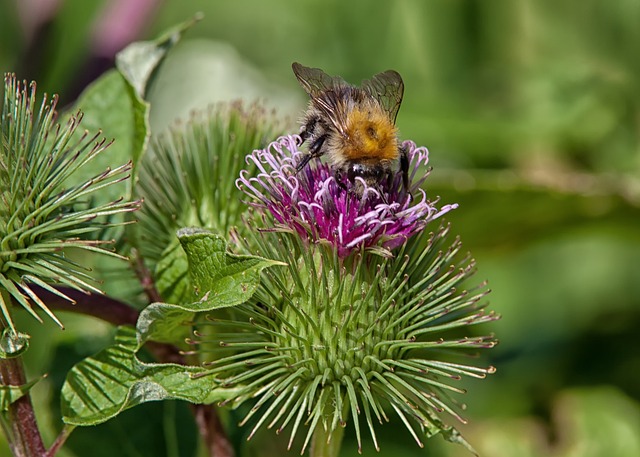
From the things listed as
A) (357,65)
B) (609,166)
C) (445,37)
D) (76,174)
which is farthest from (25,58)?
(609,166)

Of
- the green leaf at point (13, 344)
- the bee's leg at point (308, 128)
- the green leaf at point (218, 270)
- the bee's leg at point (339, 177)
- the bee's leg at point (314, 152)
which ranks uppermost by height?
the bee's leg at point (308, 128)

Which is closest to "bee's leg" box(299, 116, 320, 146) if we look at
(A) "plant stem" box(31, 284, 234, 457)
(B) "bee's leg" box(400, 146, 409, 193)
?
(B) "bee's leg" box(400, 146, 409, 193)

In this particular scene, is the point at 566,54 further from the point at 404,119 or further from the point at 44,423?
the point at 44,423

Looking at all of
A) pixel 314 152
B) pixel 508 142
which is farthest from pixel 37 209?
pixel 508 142

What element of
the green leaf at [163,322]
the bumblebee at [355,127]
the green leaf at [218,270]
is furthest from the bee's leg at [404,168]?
the green leaf at [163,322]

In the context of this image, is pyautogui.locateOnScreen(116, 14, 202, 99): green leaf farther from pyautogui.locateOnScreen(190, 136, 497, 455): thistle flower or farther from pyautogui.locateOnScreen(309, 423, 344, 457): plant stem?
pyautogui.locateOnScreen(309, 423, 344, 457): plant stem

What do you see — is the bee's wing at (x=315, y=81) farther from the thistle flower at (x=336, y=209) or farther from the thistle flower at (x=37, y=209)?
the thistle flower at (x=37, y=209)
